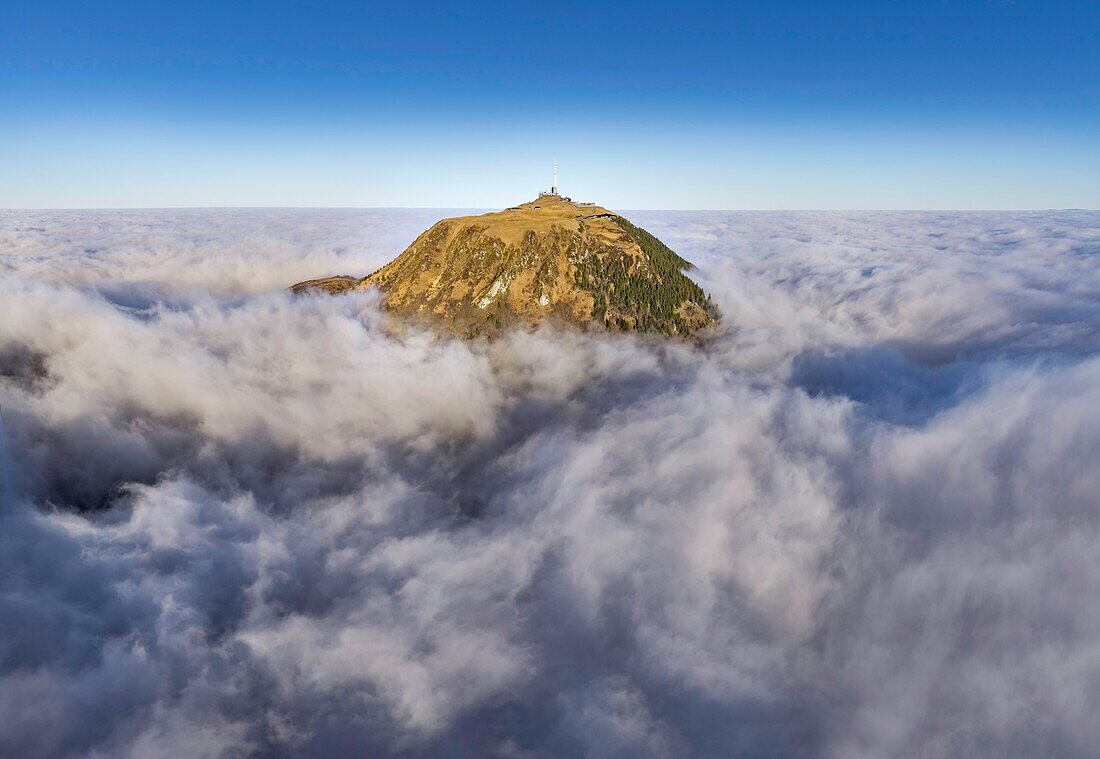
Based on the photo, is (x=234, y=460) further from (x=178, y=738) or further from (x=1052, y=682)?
(x=1052, y=682)

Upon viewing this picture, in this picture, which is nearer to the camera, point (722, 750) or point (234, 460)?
point (722, 750)

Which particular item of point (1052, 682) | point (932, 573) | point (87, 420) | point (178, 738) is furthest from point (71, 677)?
point (932, 573)

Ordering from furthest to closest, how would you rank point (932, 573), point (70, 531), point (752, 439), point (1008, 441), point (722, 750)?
1. point (752, 439)
2. point (1008, 441)
3. point (70, 531)
4. point (932, 573)
5. point (722, 750)

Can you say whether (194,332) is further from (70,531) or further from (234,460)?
(70,531)

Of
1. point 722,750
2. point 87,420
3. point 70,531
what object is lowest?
point 722,750

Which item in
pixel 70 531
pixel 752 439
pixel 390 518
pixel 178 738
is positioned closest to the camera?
pixel 178 738

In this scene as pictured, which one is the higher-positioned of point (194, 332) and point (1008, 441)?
point (194, 332)
